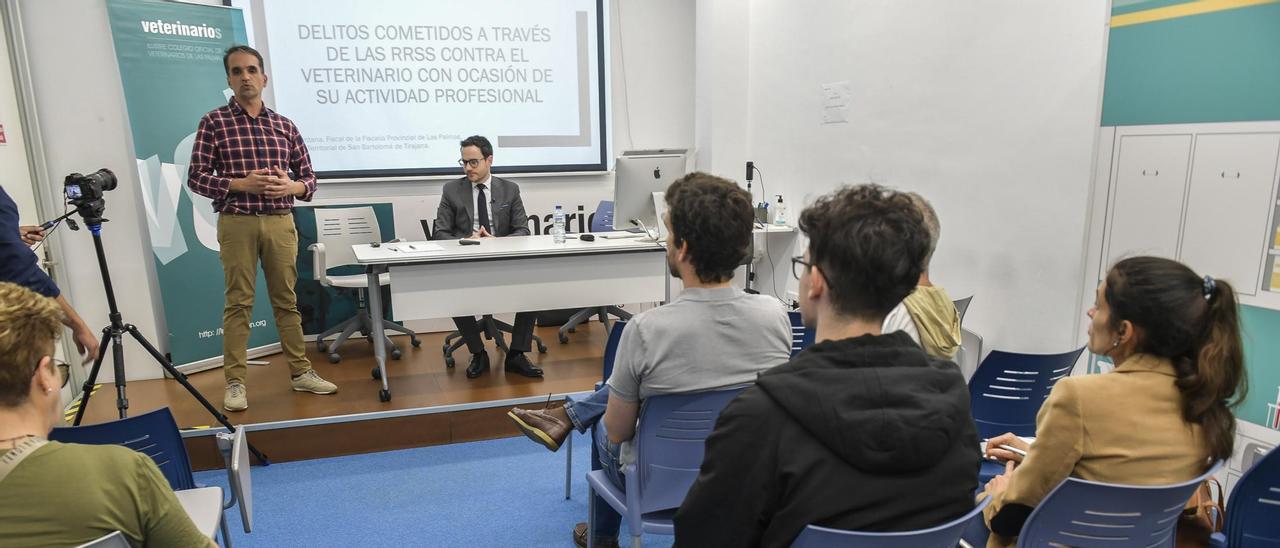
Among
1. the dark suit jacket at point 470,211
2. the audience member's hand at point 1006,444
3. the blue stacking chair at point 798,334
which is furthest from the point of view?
the dark suit jacket at point 470,211

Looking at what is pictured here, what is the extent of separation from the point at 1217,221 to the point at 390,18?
187 inches

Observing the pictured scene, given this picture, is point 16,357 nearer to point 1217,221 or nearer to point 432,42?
point 1217,221

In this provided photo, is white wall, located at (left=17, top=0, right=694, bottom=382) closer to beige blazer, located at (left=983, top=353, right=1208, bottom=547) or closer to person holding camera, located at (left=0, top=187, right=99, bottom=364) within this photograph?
person holding camera, located at (left=0, top=187, right=99, bottom=364)

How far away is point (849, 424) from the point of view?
0.92 meters

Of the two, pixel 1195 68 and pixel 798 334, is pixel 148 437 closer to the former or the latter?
pixel 798 334

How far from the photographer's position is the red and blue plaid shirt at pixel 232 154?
326 cm

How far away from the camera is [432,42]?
504 cm

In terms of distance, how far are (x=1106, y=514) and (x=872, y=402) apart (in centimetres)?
74

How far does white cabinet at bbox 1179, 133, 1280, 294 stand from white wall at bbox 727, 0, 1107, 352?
46 cm

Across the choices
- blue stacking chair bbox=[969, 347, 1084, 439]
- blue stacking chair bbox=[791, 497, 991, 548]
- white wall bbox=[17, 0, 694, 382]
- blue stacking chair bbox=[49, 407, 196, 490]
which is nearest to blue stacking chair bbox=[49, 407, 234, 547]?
blue stacking chair bbox=[49, 407, 196, 490]

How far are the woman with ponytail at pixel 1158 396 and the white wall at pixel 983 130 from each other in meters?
1.49

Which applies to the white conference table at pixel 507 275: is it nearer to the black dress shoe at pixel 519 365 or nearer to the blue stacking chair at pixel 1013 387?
the black dress shoe at pixel 519 365

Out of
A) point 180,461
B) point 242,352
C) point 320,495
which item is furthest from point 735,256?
point 242,352

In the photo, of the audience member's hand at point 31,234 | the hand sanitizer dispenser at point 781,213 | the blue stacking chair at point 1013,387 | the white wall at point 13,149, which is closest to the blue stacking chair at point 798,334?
the blue stacking chair at point 1013,387
